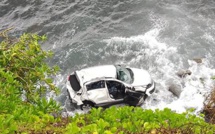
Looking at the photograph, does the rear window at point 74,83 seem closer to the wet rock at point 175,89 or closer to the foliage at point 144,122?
the wet rock at point 175,89

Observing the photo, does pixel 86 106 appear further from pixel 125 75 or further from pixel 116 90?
pixel 125 75

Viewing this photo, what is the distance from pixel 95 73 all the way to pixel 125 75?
1.07 meters

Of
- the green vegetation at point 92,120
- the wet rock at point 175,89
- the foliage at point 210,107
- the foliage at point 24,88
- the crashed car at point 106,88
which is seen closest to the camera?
the green vegetation at point 92,120

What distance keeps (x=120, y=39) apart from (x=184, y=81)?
143 inches

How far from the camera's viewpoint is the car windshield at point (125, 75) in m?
10.5

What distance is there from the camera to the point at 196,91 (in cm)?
1174

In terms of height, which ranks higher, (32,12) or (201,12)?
(32,12)

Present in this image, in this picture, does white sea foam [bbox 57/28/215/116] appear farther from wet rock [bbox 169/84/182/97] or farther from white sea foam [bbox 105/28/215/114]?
wet rock [bbox 169/84/182/97]

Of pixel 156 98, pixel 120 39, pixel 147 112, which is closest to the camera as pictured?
pixel 147 112

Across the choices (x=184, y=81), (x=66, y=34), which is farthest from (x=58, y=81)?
(x=184, y=81)

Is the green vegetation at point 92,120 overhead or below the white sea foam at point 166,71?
overhead

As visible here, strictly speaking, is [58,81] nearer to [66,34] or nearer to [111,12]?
[66,34]

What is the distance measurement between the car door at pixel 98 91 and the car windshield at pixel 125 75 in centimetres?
71

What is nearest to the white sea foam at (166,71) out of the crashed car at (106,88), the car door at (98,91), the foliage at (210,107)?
the foliage at (210,107)
